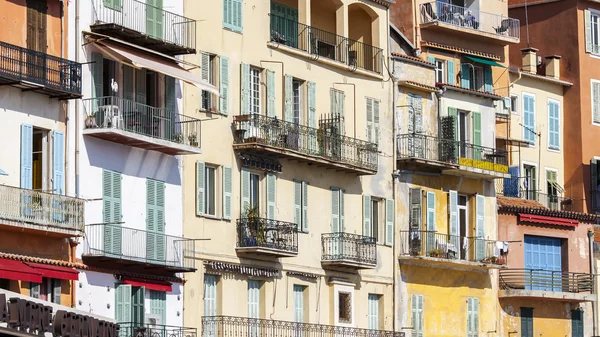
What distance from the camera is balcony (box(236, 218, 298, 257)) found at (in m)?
56.5

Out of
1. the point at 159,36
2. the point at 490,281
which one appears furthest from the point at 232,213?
the point at 490,281

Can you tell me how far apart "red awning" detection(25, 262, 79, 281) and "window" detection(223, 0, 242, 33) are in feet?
37.3

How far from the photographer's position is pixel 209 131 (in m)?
55.7

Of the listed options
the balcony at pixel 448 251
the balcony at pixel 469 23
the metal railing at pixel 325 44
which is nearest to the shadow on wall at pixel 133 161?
the metal railing at pixel 325 44

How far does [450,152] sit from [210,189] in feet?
43.1

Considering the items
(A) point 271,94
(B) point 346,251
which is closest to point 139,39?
(A) point 271,94

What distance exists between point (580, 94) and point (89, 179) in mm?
30570

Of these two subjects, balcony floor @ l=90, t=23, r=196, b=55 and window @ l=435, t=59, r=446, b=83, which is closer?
balcony floor @ l=90, t=23, r=196, b=55

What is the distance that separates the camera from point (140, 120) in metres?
52.3

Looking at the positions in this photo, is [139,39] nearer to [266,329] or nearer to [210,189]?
[210,189]

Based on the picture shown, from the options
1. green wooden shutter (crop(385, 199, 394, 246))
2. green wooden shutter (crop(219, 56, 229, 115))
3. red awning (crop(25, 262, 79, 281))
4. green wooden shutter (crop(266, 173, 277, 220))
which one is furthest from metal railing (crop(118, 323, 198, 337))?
green wooden shutter (crop(385, 199, 394, 246))

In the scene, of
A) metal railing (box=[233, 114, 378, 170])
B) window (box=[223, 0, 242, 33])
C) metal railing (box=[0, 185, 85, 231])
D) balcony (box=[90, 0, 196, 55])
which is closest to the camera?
metal railing (box=[0, 185, 85, 231])

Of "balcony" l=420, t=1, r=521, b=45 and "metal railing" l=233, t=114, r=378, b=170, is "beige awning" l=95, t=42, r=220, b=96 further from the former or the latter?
"balcony" l=420, t=1, r=521, b=45

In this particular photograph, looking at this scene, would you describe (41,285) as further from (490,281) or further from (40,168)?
(490,281)
